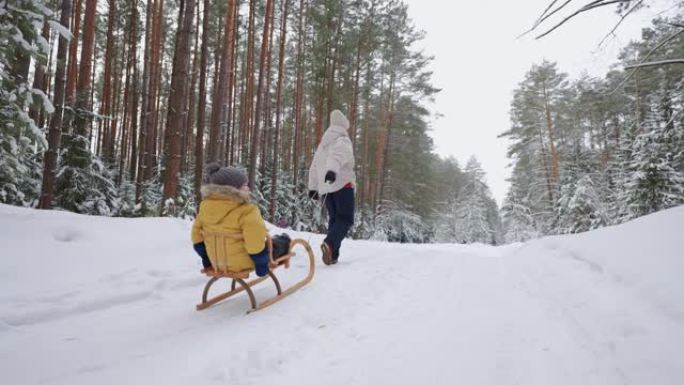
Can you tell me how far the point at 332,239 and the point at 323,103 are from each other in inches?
591

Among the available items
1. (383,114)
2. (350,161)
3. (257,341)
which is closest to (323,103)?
(383,114)

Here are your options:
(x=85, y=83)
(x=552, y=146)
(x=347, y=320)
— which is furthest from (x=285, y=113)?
(x=347, y=320)

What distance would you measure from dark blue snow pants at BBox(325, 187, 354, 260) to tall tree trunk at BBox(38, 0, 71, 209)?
613 centimetres

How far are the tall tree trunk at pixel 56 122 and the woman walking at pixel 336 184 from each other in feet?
19.0

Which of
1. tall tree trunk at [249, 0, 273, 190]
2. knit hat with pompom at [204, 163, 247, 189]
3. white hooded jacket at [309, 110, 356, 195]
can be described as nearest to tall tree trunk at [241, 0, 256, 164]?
tall tree trunk at [249, 0, 273, 190]

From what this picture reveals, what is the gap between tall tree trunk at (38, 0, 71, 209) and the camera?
7434mm

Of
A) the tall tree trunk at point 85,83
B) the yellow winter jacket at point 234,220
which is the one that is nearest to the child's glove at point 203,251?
the yellow winter jacket at point 234,220

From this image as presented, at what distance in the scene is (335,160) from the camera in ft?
17.0

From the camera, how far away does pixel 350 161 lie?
17.7 feet

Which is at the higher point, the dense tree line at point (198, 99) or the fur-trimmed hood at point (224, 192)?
the dense tree line at point (198, 99)

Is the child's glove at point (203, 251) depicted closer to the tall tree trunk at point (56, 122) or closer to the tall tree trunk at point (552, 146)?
the tall tree trunk at point (56, 122)

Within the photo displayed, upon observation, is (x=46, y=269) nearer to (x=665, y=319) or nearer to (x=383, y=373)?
(x=383, y=373)

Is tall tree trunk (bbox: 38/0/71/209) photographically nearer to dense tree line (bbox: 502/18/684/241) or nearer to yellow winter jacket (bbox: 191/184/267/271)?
yellow winter jacket (bbox: 191/184/267/271)

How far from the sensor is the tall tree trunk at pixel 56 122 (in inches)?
293
